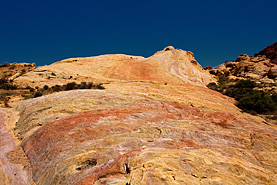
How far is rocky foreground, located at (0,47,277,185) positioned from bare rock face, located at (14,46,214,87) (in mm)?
11107

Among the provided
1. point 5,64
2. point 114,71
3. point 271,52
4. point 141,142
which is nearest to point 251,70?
point 271,52

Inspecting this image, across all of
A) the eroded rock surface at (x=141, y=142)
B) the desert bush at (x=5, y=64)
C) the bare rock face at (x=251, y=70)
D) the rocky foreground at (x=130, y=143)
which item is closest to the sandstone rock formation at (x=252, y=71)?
the bare rock face at (x=251, y=70)

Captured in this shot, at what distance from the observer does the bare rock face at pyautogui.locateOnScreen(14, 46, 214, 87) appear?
22.7 m

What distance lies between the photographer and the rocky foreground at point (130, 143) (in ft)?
16.8

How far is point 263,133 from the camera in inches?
319

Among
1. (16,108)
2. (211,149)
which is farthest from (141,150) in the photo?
(16,108)

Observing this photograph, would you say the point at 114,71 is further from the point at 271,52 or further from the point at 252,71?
the point at 271,52

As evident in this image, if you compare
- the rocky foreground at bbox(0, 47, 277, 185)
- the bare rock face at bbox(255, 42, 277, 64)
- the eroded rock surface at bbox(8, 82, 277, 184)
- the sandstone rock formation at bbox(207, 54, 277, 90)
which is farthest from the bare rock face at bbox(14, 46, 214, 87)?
the bare rock face at bbox(255, 42, 277, 64)

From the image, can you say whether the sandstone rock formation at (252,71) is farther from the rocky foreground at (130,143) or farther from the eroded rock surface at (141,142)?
the rocky foreground at (130,143)

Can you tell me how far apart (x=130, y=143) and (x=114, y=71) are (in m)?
21.1

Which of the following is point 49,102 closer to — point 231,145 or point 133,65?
point 231,145

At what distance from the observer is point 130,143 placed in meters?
6.65

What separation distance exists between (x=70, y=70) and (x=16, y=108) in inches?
558

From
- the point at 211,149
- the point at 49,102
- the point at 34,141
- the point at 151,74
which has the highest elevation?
the point at 151,74
